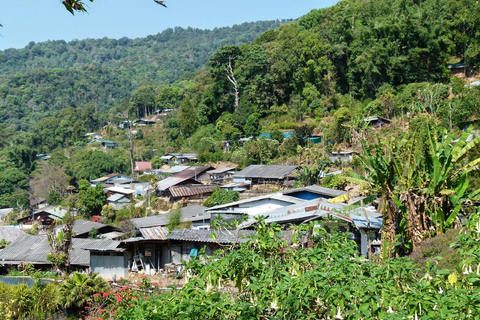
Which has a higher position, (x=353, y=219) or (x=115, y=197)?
(x=353, y=219)

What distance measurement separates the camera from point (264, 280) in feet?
19.6

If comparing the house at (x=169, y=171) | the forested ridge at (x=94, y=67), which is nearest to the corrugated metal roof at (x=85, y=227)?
the house at (x=169, y=171)

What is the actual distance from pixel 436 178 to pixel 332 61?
94.5ft

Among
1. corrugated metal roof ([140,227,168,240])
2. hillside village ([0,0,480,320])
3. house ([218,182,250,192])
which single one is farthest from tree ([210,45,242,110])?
corrugated metal roof ([140,227,168,240])

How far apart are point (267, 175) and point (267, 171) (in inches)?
28.5

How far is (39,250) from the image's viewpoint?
837 inches

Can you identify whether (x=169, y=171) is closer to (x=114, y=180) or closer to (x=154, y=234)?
(x=114, y=180)

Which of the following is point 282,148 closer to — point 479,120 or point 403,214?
point 479,120

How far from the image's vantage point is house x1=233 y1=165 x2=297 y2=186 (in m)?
29.0

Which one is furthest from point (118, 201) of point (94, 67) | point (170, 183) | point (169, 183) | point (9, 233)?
point (94, 67)

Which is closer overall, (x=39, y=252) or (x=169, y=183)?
(x=39, y=252)

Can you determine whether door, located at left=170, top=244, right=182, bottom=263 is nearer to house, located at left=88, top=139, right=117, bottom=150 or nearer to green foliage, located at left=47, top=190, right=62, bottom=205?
green foliage, located at left=47, top=190, right=62, bottom=205

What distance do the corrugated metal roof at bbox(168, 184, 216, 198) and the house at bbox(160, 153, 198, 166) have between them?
35.4ft

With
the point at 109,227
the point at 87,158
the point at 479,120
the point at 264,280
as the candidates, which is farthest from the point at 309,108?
the point at 264,280
